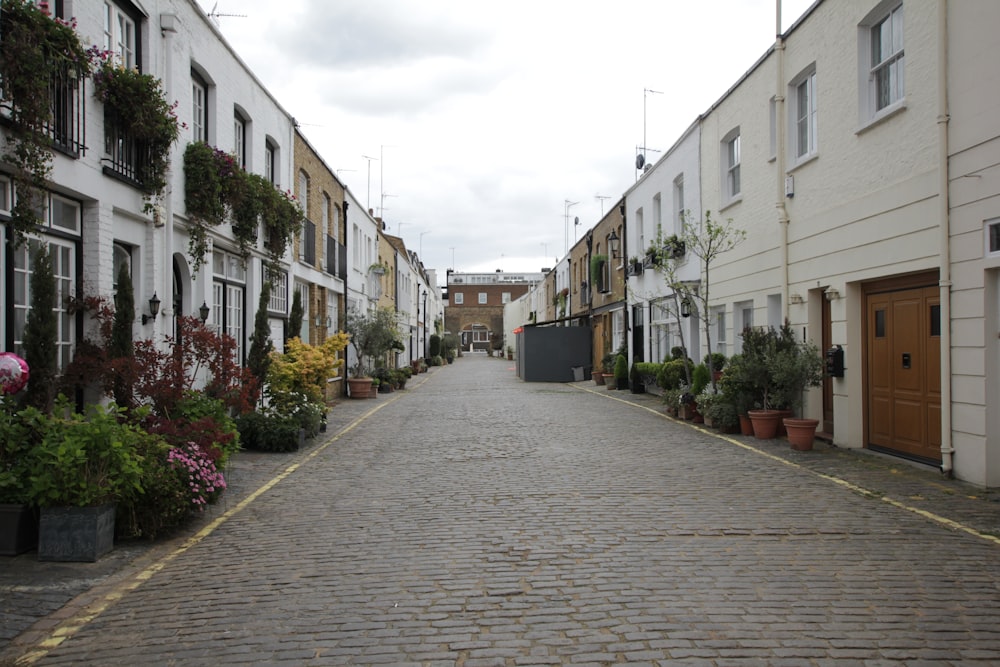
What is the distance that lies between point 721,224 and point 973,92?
739 cm

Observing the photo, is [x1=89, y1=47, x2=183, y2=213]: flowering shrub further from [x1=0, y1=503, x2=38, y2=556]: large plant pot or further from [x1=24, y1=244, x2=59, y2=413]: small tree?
[x1=0, y1=503, x2=38, y2=556]: large plant pot

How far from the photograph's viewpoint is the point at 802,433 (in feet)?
32.8

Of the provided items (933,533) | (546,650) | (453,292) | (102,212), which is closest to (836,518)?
(933,533)

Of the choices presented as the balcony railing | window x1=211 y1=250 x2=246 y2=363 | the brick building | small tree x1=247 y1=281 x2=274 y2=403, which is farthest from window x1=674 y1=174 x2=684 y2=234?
the brick building

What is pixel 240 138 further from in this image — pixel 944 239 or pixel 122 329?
pixel 944 239

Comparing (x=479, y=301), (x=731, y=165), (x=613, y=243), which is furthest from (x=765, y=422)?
(x=479, y=301)

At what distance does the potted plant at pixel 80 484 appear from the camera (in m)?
5.29

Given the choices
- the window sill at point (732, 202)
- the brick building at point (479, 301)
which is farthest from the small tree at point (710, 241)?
the brick building at point (479, 301)

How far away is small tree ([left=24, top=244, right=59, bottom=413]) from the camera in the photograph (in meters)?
6.67

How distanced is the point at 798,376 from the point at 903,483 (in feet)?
9.33

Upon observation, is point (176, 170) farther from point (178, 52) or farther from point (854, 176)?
point (854, 176)

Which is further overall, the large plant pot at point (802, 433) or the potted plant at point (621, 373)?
the potted plant at point (621, 373)

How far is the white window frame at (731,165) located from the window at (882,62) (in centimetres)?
458

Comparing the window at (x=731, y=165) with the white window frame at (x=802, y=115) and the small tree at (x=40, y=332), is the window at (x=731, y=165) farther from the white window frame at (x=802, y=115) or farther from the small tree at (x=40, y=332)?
the small tree at (x=40, y=332)
